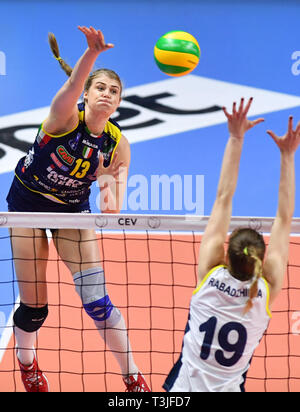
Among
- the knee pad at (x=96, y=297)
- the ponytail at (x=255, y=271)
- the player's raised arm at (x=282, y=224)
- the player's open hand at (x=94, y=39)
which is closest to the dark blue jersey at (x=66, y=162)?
the knee pad at (x=96, y=297)

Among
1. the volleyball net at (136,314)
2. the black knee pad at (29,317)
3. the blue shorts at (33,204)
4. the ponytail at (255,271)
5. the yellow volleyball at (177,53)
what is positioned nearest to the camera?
the ponytail at (255,271)

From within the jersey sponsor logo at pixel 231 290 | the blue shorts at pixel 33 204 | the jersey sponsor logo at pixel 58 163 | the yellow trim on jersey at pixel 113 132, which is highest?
the yellow trim on jersey at pixel 113 132

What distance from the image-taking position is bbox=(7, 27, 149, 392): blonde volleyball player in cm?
484

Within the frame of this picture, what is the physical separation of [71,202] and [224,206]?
1.79 m

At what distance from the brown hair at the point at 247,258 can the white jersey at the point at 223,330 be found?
0.05 meters

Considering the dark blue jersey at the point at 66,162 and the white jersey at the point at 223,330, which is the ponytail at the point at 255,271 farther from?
the dark blue jersey at the point at 66,162

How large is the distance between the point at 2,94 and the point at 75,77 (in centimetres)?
562

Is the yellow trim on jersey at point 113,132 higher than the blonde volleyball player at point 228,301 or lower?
higher

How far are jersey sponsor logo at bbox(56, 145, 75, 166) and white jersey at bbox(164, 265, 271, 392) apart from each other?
1.72 meters

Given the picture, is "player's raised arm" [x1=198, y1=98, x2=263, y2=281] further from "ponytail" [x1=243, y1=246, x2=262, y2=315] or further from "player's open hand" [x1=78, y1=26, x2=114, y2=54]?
"player's open hand" [x1=78, y1=26, x2=114, y2=54]

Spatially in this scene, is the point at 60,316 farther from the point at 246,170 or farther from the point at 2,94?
the point at 2,94

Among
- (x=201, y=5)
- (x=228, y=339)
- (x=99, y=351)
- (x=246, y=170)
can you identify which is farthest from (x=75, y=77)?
(x=201, y=5)

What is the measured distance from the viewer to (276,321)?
6.07 metres

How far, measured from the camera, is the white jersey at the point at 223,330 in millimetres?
3457
